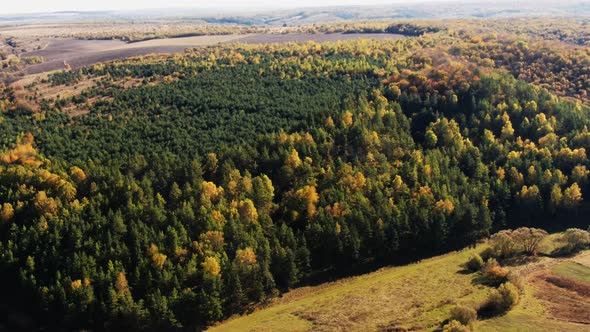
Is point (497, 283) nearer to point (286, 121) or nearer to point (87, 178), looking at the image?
point (286, 121)

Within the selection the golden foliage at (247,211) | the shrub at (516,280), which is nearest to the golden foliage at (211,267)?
the golden foliage at (247,211)

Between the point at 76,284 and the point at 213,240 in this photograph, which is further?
the point at 213,240

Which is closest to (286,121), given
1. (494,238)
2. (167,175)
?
(167,175)

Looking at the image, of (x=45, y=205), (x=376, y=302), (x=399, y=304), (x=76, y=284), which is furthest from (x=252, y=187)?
(x=45, y=205)

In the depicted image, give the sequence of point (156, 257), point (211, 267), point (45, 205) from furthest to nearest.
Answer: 1. point (45, 205)
2. point (156, 257)
3. point (211, 267)

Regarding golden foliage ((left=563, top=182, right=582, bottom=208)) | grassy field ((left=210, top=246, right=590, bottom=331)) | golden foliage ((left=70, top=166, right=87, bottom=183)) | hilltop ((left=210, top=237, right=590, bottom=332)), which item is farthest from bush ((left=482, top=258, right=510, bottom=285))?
golden foliage ((left=70, top=166, right=87, bottom=183))

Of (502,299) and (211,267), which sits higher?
(211,267)

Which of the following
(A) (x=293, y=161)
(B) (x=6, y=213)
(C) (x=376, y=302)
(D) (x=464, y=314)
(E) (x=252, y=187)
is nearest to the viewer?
(D) (x=464, y=314)

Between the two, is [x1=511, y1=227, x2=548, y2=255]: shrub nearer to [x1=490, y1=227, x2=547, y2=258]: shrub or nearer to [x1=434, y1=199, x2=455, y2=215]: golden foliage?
[x1=490, y1=227, x2=547, y2=258]: shrub

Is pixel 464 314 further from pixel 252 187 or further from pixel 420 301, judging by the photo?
pixel 252 187
